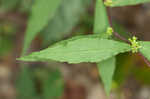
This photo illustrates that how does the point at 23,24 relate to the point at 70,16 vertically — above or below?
above

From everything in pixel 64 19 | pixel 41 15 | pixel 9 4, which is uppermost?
pixel 9 4

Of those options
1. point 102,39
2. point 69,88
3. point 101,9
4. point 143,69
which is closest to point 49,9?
point 101,9

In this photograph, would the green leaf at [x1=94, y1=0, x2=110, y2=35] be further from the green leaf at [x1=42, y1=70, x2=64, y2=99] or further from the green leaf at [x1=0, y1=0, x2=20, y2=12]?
the green leaf at [x1=42, y1=70, x2=64, y2=99]

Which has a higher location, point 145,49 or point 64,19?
point 64,19

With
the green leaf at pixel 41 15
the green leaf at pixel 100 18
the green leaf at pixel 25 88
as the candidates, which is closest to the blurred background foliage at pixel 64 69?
the green leaf at pixel 25 88

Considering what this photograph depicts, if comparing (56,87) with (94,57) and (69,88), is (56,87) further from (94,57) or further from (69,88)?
(94,57)

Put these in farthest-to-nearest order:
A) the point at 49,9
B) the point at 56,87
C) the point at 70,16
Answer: the point at 56,87, the point at 70,16, the point at 49,9

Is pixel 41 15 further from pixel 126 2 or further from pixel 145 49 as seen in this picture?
pixel 145 49

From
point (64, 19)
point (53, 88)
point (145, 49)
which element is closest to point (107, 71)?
point (145, 49)

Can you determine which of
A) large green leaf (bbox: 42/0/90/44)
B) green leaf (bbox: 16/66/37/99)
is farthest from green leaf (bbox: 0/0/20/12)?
green leaf (bbox: 16/66/37/99)
